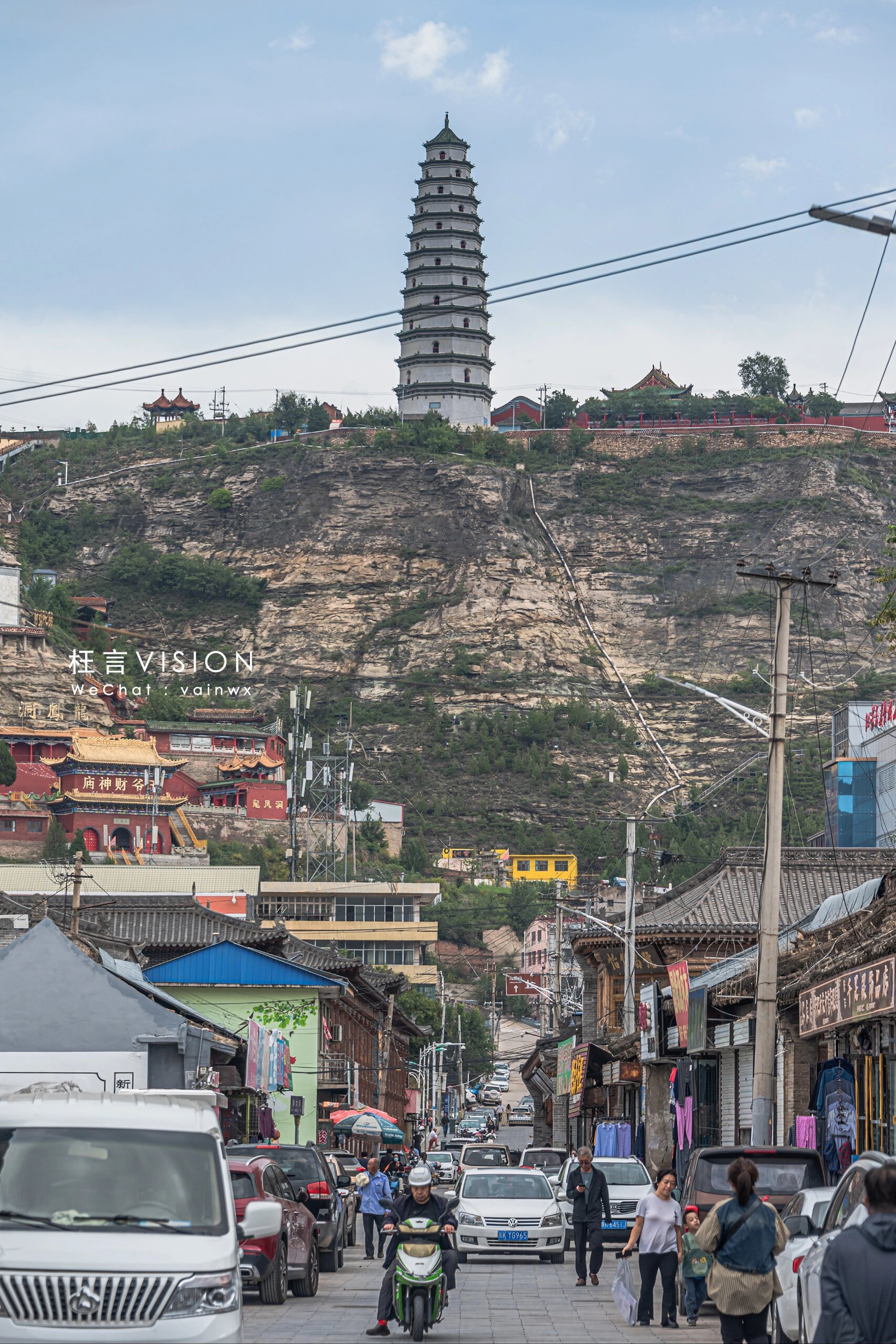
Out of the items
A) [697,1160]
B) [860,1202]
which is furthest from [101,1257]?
[697,1160]

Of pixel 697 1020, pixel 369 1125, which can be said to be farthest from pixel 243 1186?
pixel 369 1125

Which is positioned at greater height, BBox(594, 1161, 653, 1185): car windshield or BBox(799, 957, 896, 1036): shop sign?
BBox(799, 957, 896, 1036): shop sign

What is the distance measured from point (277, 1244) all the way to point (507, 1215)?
21.8 feet

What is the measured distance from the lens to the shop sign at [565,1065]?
186 ft

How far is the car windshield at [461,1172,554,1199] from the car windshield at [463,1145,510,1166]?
49.9 feet

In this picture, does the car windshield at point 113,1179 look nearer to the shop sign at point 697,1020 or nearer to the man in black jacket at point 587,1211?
the man in black jacket at point 587,1211

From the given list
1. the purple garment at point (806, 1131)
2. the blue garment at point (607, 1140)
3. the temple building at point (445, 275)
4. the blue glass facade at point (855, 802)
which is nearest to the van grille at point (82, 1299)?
the purple garment at point (806, 1131)

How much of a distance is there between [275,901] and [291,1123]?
59.1 m

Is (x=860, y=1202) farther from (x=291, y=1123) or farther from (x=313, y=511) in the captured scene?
(x=313, y=511)

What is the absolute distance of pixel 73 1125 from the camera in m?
11.2

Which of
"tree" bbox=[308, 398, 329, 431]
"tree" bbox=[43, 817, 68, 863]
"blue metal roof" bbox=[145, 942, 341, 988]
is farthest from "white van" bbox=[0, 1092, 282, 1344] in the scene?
"tree" bbox=[308, 398, 329, 431]

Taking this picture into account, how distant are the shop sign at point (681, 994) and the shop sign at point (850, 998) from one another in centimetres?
783

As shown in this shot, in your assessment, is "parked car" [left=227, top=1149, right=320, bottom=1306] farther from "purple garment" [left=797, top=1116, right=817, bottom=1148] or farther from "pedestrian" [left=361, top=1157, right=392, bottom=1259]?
"purple garment" [left=797, top=1116, right=817, bottom=1148]

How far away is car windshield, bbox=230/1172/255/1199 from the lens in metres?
18.4
